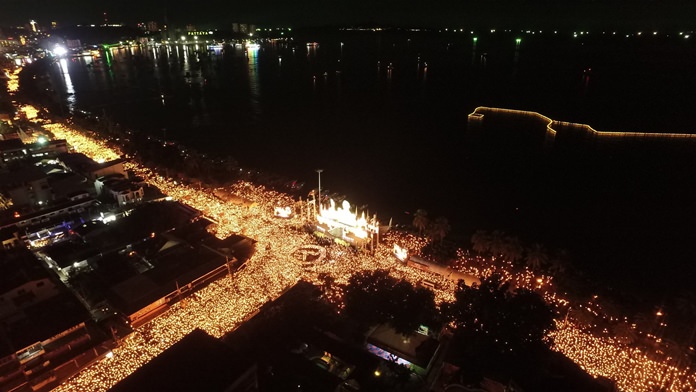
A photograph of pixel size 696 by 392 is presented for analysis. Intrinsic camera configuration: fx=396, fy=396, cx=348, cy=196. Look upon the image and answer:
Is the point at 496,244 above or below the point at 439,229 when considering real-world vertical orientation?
above

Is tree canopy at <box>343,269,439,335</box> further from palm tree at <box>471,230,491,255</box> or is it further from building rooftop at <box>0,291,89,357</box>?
building rooftop at <box>0,291,89,357</box>

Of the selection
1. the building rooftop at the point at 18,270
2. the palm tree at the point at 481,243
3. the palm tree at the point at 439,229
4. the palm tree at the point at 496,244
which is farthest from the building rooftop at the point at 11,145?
the palm tree at the point at 496,244

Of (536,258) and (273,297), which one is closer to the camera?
(273,297)

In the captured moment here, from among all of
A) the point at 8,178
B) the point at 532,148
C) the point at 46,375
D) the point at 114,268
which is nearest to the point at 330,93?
the point at 532,148

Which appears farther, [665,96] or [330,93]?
[330,93]

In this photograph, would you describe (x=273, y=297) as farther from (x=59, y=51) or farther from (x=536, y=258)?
(x=59, y=51)

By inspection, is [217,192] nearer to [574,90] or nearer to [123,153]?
[123,153]

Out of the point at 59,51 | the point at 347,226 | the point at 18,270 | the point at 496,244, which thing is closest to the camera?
the point at 18,270

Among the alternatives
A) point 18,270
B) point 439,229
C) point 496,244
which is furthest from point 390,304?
point 18,270

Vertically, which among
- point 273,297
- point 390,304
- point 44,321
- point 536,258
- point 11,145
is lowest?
point 273,297
